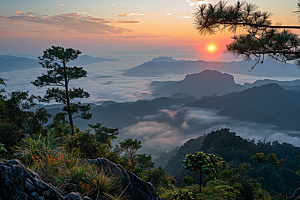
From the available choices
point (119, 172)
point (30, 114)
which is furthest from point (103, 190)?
point (30, 114)

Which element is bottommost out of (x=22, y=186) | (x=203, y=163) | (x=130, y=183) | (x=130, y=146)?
→ (x=130, y=146)

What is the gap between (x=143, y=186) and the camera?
18.3 ft

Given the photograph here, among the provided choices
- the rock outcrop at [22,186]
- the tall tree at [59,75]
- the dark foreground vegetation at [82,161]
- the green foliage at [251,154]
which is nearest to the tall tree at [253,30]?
the dark foreground vegetation at [82,161]

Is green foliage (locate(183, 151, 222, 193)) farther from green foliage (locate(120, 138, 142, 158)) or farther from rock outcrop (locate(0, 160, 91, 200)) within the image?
green foliage (locate(120, 138, 142, 158))

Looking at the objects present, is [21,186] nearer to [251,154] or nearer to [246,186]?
[246,186]

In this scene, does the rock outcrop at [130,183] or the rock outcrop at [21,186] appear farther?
the rock outcrop at [130,183]

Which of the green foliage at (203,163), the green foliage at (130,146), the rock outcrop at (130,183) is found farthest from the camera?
the green foliage at (130,146)

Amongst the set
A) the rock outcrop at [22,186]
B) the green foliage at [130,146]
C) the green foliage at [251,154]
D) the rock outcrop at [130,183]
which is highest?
the rock outcrop at [22,186]

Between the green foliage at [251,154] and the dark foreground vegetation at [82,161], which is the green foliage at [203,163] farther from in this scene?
the green foliage at [251,154]

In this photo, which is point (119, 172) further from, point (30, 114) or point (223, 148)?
point (223, 148)

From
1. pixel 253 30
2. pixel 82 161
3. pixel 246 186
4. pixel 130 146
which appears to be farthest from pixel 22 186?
pixel 130 146

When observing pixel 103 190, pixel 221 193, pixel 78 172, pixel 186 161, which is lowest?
pixel 221 193

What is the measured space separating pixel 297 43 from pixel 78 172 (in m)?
8.23

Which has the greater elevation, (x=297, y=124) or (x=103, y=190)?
(x=103, y=190)
